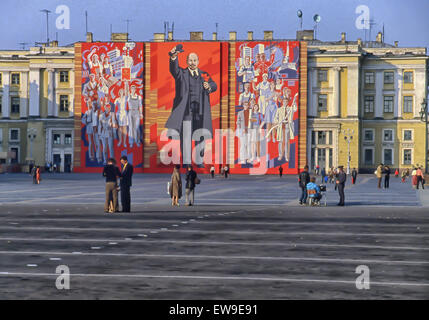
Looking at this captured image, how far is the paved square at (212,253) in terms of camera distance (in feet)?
37.1

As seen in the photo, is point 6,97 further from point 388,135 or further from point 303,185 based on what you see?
point 303,185

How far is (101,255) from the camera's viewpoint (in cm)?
1517

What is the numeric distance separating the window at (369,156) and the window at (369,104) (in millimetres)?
5208

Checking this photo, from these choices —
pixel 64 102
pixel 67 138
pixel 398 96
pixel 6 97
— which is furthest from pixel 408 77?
pixel 6 97

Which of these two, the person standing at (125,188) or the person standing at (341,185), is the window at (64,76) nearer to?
the person standing at (341,185)

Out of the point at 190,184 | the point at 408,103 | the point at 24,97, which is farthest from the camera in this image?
the point at 24,97

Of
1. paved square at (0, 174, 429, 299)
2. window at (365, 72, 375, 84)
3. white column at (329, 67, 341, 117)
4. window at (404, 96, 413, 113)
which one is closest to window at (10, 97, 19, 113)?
white column at (329, 67, 341, 117)

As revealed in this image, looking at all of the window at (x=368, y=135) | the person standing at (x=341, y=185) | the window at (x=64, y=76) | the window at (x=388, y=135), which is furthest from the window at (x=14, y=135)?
the person standing at (x=341, y=185)

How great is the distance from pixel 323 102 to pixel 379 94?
7.67m

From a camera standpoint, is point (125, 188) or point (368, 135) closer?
point (125, 188)

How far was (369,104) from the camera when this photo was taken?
353 feet

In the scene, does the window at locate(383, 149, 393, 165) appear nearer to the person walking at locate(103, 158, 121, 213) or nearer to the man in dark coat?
the man in dark coat
